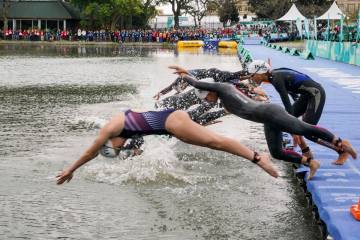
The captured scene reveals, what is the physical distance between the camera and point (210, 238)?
6820 millimetres

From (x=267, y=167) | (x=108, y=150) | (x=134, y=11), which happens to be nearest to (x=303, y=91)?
(x=267, y=167)

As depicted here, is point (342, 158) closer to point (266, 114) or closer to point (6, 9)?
point (266, 114)

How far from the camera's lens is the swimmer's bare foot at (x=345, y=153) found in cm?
829

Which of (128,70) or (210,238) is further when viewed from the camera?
(128,70)

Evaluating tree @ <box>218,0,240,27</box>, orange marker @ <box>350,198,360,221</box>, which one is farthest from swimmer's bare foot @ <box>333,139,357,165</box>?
tree @ <box>218,0,240,27</box>

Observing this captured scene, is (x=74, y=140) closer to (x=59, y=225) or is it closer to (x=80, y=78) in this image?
(x=59, y=225)

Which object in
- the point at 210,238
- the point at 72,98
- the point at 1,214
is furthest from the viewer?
the point at 72,98

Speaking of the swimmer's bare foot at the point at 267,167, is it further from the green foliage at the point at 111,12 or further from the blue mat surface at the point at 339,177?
A: the green foliage at the point at 111,12

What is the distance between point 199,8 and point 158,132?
88459 mm

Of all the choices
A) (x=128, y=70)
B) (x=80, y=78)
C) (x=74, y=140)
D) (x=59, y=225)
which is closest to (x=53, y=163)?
(x=74, y=140)

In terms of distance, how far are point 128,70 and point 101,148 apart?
74.6 feet

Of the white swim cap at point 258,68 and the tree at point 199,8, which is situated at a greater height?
the tree at point 199,8

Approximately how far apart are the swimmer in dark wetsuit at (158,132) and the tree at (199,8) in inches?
3349

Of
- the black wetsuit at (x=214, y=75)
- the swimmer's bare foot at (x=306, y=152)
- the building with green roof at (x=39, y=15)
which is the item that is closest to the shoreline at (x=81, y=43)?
the building with green roof at (x=39, y=15)
